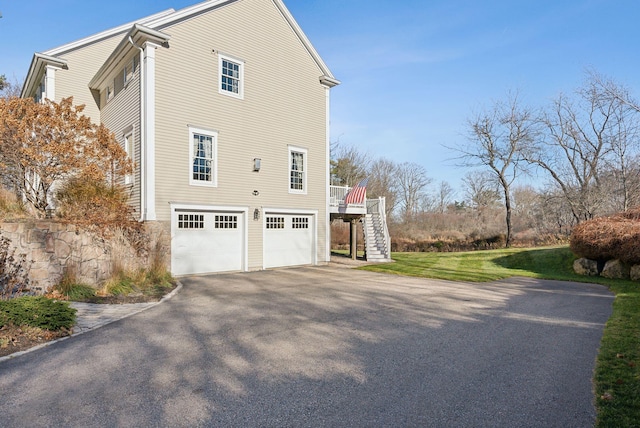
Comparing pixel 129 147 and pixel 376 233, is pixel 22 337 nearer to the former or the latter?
pixel 129 147

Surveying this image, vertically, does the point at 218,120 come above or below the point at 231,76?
below

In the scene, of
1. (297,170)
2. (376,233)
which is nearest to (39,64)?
A: (297,170)

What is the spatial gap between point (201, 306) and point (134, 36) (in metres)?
8.92

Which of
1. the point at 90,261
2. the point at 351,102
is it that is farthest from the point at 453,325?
the point at 351,102

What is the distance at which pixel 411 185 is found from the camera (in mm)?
44812

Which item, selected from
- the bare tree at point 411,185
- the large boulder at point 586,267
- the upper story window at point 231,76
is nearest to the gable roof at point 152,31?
the upper story window at point 231,76

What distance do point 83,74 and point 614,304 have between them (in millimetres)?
19010

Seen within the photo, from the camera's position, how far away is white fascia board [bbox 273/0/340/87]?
48.8 ft

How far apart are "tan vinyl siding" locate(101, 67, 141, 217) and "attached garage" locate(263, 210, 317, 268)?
4.48 m

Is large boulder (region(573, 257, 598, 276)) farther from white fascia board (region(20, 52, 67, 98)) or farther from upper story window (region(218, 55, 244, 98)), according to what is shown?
white fascia board (region(20, 52, 67, 98))

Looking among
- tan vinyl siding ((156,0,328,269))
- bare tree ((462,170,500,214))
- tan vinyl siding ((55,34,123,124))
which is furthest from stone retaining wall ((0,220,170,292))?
bare tree ((462,170,500,214))

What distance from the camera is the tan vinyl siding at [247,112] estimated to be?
11.8 meters

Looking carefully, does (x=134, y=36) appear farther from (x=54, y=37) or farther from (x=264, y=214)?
(x=54, y=37)

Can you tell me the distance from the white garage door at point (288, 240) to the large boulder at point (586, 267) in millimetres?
9720
